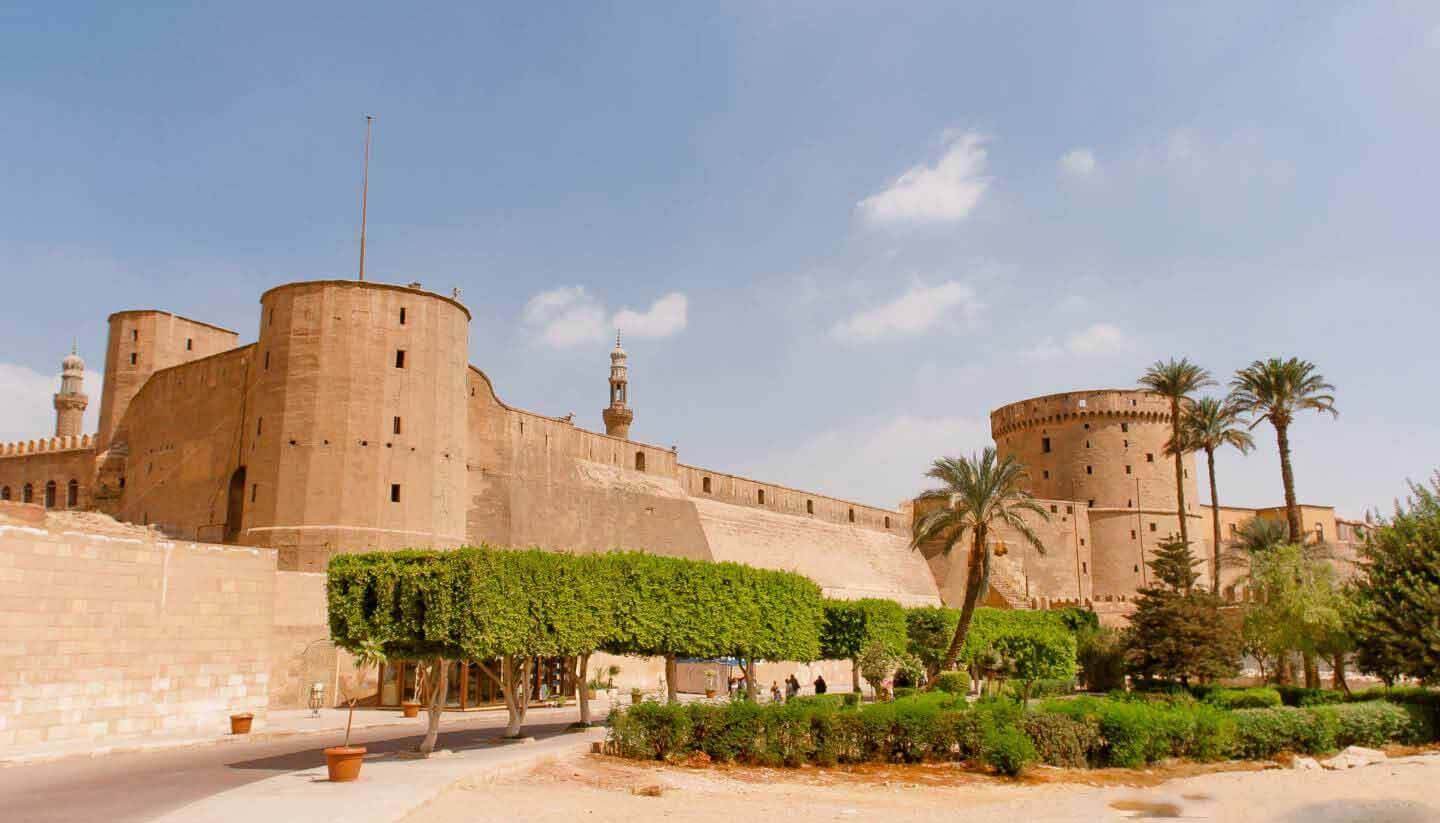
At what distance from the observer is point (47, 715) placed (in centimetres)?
1869

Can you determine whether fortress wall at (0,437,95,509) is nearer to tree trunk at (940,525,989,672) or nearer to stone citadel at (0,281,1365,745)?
stone citadel at (0,281,1365,745)

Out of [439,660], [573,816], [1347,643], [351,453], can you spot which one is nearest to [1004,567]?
[1347,643]

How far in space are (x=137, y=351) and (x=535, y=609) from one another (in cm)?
2723

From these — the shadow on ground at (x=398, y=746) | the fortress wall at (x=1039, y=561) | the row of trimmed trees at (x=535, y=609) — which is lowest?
the shadow on ground at (x=398, y=746)

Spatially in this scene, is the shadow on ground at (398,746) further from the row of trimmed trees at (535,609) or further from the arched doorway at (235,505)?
the arched doorway at (235,505)

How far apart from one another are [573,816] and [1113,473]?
177 ft

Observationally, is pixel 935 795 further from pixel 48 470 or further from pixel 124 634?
pixel 48 470

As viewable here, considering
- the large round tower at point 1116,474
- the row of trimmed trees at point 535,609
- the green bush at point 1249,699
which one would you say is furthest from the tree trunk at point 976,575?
the large round tower at point 1116,474

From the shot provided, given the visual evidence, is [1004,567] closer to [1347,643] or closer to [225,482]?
[1347,643]

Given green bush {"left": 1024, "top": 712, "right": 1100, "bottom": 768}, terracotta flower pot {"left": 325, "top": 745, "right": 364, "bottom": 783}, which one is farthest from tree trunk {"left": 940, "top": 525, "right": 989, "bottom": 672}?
terracotta flower pot {"left": 325, "top": 745, "right": 364, "bottom": 783}

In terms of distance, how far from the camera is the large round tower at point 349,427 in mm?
29625

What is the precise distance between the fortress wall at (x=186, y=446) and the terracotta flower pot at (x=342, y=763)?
66.0ft

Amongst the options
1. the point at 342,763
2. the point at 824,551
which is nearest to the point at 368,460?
the point at 342,763

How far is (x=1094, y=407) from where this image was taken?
61.4m
